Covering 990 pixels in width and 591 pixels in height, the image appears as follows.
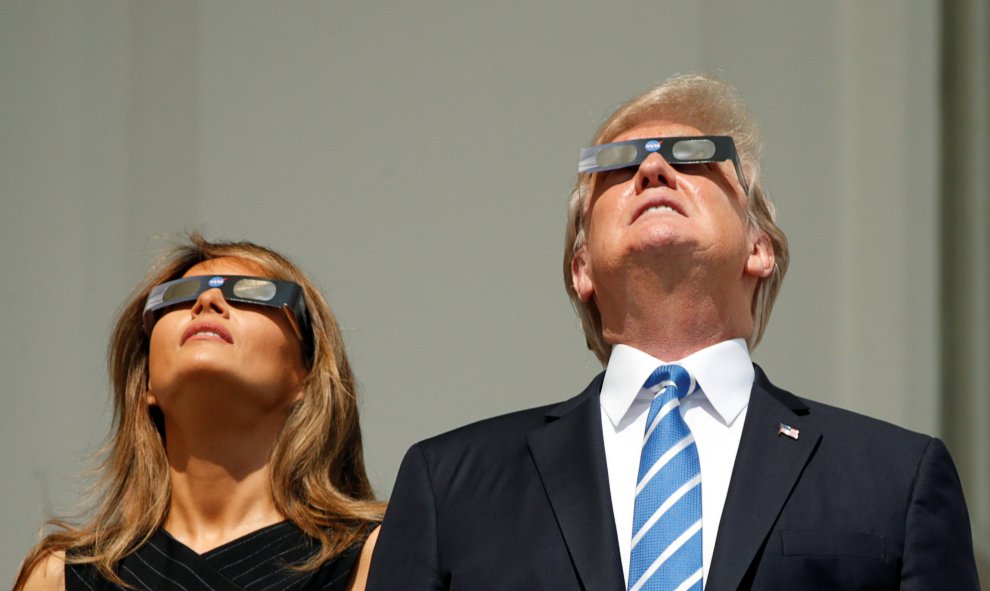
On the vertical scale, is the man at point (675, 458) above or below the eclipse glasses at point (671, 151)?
below

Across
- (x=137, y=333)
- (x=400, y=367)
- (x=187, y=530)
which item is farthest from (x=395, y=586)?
(x=400, y=367)

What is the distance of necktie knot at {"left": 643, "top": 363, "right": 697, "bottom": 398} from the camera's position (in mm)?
2471

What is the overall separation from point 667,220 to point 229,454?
3.70 feet

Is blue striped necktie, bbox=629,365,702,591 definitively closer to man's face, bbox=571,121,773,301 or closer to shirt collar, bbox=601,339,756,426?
shirt collar, bbox=601,339,756,426

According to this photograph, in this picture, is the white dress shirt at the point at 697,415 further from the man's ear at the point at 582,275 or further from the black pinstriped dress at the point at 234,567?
the black pinstriped dress at the point at 234,567

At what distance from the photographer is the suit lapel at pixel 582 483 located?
7.52 feet

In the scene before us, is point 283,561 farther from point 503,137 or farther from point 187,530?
point 503,137

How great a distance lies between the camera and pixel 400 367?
14.2 ft

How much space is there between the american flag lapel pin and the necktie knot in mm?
148

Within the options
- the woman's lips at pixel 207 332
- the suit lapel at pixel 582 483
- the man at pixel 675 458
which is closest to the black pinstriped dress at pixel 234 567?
the woman's lips at pixel 207 332

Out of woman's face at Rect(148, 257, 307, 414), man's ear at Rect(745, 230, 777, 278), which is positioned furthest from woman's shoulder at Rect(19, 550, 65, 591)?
man's ear at Rect(745, 230, 777, 278)

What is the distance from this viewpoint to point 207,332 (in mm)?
3262

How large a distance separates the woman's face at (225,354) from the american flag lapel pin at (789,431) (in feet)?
3.91

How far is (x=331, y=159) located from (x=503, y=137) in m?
0.46
